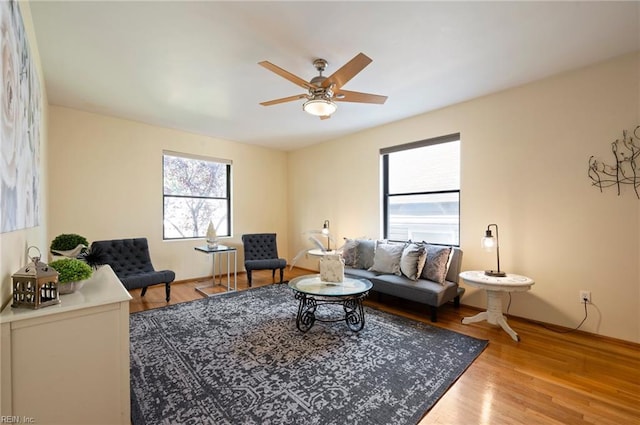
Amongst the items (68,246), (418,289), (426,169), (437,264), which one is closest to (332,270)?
(418,289)

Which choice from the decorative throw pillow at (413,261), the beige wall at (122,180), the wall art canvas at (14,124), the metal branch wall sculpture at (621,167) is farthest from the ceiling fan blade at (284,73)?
the beige wall at (122,180)

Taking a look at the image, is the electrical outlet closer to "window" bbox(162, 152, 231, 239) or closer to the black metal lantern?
the black metal lantern

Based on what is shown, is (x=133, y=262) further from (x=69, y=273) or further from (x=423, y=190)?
(x=423, y=190)

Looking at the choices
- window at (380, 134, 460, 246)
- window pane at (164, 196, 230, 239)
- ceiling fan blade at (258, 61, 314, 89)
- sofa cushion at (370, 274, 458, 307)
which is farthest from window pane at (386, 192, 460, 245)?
window pane at (164, 196, 230, 239)

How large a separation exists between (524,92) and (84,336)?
436 centimetres

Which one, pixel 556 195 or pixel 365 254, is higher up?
pixel 556 195

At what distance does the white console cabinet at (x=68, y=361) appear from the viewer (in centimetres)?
116

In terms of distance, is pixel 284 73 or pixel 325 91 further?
pixel 325 91

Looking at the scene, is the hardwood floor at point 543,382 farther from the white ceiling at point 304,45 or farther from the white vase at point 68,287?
the white ceiling at point 304,45

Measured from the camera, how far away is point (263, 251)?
17.0 ft

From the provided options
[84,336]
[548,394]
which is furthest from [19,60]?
[548,394]

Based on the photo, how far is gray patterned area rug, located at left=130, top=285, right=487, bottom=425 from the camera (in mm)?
1693

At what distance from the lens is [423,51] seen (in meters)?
2.45

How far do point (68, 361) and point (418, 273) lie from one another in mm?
3165
